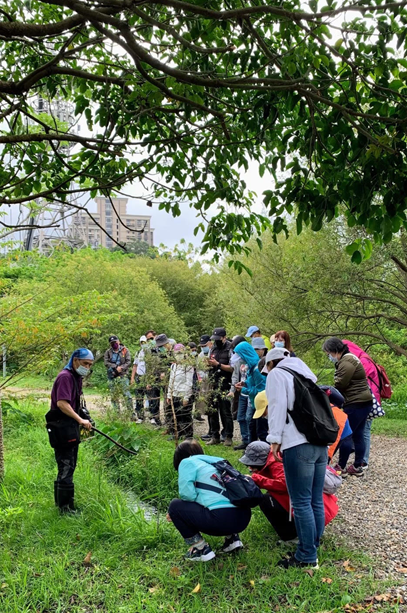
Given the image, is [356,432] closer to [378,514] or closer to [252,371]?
[378,514]

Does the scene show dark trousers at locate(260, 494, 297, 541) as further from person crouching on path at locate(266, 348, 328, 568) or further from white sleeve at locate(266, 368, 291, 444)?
white sleeve at locate(266, 368, 291, 444)

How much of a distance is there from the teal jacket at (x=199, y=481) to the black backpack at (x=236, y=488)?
31 mm

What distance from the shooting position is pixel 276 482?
15.4 feet

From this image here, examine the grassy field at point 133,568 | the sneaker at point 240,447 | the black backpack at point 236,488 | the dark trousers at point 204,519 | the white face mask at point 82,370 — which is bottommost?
the sneaker at point 240,447

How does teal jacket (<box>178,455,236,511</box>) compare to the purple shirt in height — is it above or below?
below

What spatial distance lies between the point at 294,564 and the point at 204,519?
2.73ft

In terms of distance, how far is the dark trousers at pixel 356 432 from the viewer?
7.01 meters

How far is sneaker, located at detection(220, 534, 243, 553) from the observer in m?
4.57

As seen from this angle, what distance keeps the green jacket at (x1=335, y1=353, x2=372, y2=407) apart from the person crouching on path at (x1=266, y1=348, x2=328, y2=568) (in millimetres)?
2739

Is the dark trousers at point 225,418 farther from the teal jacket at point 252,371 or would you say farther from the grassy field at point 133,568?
the grassy field at point 133,568

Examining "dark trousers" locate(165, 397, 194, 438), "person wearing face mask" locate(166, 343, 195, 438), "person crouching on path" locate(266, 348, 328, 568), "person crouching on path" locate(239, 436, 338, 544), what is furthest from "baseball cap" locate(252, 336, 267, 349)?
"person crouching on path" locate(266, 348, 328, 568)

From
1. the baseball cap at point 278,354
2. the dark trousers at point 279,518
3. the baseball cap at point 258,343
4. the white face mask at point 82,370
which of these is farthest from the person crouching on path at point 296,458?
the baseball cap at point 258,343

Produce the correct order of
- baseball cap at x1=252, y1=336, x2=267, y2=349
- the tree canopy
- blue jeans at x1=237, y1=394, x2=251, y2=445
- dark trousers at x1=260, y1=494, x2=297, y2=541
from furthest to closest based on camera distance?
blue jeans at x1=237, y1=394, x2=251, y2=445 → baseball cap at x1=252, y1=336, x2=267, y2=349 → dark trousers at x1=260, y1=494, x2=297, y2=541 → the tree canopy

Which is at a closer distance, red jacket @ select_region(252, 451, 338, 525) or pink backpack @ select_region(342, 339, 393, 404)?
red jacket @ select_region(252, 451, 338, 525)
